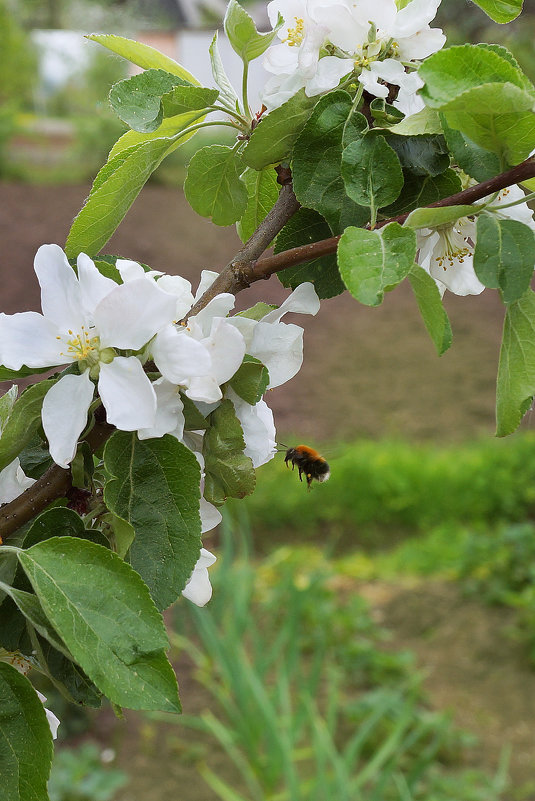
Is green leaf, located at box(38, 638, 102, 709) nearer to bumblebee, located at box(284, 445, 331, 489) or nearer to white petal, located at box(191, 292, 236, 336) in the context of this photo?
white petal, located at box(191, 292, 236, 336)

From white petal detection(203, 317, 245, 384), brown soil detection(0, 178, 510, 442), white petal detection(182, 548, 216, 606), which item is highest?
white petal detection(203, 317, 245, 384)

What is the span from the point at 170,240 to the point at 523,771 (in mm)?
4575

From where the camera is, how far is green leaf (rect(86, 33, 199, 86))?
0.55 m

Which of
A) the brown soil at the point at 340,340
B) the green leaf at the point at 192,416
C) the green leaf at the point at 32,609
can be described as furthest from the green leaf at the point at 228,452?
the brown soil at the point at 340,340

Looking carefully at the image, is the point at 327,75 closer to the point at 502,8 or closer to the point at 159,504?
the point at 502,8

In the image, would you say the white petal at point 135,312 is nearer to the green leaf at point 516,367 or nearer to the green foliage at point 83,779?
the green leaf at point 516,367

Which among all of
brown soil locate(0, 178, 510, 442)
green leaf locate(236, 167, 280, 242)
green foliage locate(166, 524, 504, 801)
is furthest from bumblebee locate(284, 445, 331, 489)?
brown soil locate(0, 178, 510, 442)

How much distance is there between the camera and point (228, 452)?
1.47ft

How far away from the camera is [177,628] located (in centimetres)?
238

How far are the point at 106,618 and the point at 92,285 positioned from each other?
0.16m

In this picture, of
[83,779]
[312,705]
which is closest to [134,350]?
[312,705]

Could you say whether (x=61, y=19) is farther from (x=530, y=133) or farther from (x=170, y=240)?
(x=530, y=133)

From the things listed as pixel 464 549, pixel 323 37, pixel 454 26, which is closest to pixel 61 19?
pixel 454 26

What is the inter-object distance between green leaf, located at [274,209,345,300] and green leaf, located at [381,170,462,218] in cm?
4
